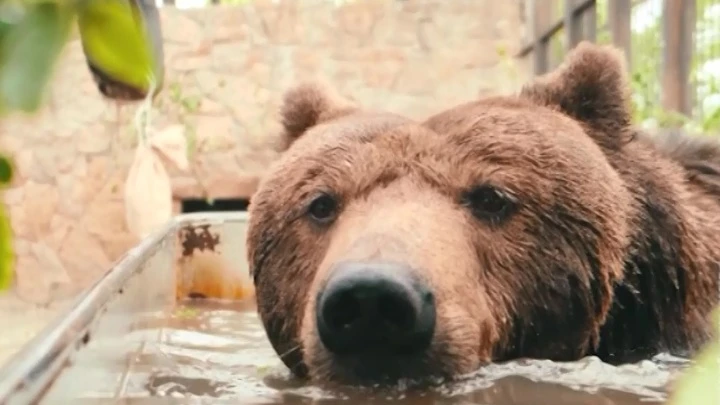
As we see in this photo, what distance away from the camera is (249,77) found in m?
9.59

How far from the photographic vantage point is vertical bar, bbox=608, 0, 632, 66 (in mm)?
5855

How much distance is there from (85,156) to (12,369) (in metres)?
8.69

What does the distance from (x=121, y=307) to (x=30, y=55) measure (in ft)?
6.72

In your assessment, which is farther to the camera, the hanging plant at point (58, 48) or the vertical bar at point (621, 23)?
the vertical bar at point (621, 23)

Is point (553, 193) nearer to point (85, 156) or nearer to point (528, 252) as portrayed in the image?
point (528, 252)

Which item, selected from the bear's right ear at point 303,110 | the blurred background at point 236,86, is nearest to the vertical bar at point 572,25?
the blurred background at point 236,86

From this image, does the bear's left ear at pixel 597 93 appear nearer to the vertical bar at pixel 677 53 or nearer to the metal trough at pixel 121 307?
→ the metal trough at pixel 121 307

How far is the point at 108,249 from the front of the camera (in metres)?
9.47

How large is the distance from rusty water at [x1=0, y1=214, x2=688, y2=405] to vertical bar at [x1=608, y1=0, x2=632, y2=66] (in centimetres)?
302

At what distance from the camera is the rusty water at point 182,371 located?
144 centimetres

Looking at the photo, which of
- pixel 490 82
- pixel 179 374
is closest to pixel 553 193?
pixel 179 374

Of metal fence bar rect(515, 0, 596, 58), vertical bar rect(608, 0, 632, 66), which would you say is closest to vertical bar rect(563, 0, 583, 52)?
metal fence bar rect(515, 0, 596, 58)

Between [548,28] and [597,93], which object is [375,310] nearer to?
[597,93]

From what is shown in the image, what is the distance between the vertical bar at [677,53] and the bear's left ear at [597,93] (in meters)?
2.12
